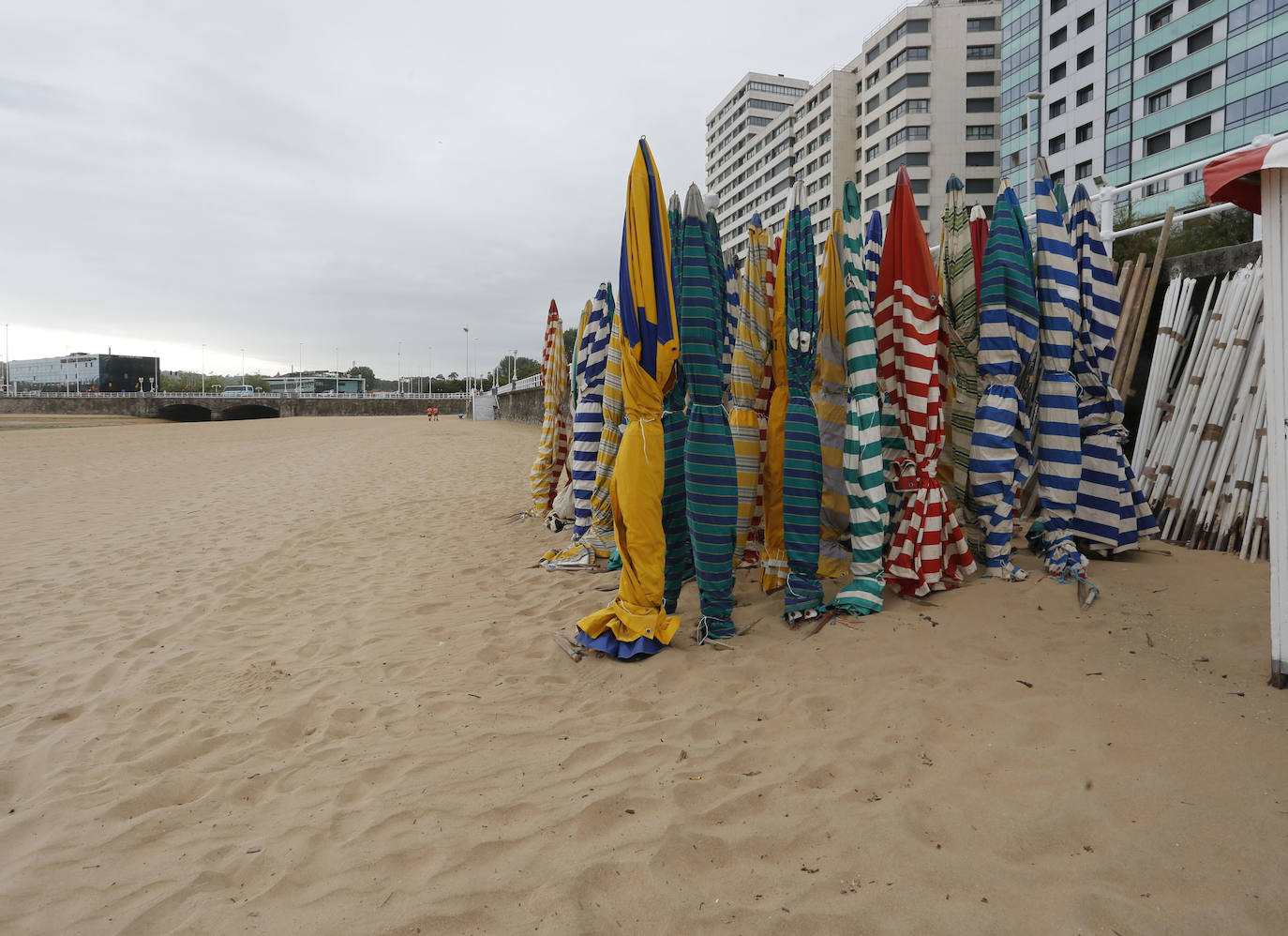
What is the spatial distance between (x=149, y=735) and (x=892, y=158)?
188 feet

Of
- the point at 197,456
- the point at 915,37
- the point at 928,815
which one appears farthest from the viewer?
the point at 915,37

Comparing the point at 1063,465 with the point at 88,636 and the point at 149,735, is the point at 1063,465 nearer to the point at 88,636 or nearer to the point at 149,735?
the point at 149,735

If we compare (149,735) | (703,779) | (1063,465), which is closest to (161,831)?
(149,735)

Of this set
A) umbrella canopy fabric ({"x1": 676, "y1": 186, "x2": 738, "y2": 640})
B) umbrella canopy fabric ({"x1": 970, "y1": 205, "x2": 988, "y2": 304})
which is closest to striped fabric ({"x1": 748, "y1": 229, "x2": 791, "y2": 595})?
umbrella canopy fabric ({"x1": 676, "y1": 186, "x2": 738, "y2": 640})

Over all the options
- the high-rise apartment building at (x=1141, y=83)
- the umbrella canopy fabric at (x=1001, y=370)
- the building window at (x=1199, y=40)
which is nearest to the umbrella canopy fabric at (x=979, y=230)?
the umbrella canopy fabric at (x=1001, y=370)

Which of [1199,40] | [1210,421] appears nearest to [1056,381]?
[1210,421]

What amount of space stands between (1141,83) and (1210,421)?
39.5 m

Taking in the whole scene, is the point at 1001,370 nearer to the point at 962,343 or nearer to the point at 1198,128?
the point at 962,343

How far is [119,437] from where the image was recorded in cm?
2427

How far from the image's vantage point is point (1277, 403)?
257 cm

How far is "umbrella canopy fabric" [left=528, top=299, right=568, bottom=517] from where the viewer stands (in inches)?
286

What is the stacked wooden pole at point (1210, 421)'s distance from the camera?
13.3ft

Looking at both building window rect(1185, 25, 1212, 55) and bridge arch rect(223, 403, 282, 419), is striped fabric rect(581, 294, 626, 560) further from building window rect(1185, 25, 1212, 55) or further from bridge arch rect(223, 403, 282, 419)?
bridge arch rect(223, 403, 282, 419)

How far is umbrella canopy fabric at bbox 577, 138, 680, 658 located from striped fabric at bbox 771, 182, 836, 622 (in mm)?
686
